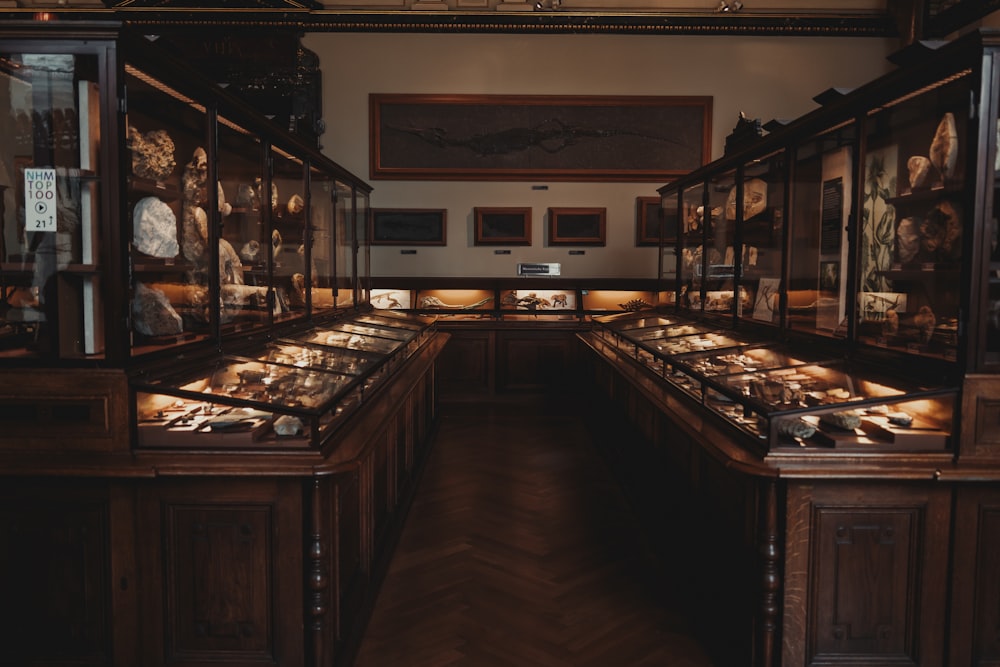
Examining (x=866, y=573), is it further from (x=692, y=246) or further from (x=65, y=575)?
(x=692, y=246)

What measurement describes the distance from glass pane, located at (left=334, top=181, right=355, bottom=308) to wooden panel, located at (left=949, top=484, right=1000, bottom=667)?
16.0 feet

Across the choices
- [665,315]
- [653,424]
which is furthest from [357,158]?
[653,424]

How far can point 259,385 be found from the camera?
3027 millimetres

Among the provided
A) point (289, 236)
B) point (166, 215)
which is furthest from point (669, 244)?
point (166, 215)

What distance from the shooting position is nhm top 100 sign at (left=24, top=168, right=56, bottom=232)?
256cm

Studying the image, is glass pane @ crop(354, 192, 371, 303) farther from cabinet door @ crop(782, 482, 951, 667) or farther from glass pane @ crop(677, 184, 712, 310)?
cabinet door @ crop(782, 482, 951, 667)

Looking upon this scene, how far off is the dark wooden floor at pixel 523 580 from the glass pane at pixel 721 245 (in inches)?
64.0

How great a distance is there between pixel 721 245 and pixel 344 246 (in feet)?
11.1

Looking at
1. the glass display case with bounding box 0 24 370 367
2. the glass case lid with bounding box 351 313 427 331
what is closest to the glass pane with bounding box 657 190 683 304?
the glass case lid with bounding box 351 313 427 331

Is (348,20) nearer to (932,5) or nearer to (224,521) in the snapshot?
(932,5)

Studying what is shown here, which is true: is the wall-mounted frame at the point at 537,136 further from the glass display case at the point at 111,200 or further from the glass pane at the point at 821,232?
the glass display case at the point at 111,200

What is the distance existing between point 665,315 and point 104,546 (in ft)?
16.8

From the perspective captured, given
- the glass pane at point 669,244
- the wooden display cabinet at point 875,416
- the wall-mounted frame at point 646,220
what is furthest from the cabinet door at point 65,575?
the wall-mounted frame at point 646,220

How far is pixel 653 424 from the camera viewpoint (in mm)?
4688
